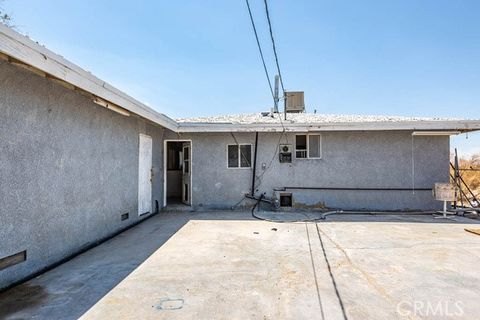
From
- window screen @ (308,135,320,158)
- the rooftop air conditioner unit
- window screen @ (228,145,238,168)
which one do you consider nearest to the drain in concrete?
window screen @ (228,145,238,168)

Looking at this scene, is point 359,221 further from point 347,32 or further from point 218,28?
point 218,28

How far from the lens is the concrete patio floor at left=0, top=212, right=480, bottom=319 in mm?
2680

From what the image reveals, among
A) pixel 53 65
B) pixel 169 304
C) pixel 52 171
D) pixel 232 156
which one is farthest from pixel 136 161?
pixel 169 304

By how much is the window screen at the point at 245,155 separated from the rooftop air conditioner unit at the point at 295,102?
352cm

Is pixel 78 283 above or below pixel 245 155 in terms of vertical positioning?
below

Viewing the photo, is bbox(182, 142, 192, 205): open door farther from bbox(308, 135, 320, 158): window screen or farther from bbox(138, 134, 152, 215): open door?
bbox(308, 135, 320, 158): window screen

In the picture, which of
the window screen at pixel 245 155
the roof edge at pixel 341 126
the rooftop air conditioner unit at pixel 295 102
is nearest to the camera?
the roof edge at pixel 341 126

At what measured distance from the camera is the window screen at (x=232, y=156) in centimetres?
929

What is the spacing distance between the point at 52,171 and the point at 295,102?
390 inches

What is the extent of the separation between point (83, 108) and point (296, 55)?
17.4ft

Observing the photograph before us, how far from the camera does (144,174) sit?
767 cm

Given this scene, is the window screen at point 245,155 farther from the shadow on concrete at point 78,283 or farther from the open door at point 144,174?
the shadow on concrete at point 78,283

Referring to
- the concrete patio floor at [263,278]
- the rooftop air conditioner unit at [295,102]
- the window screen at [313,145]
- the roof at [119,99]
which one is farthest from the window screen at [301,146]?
the concrete patio floor at [263,278]

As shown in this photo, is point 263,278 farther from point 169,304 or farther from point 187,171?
point 187,171
